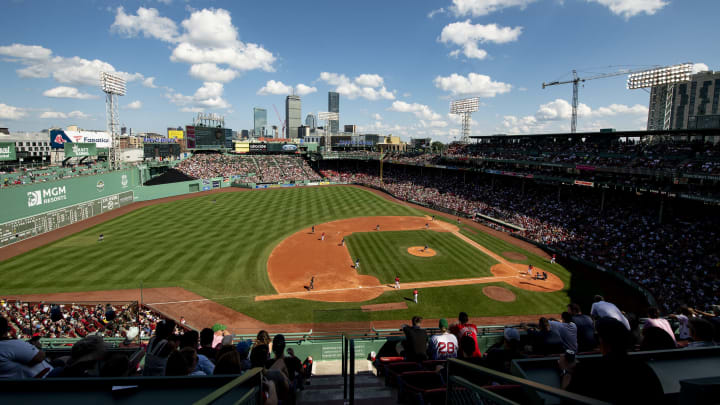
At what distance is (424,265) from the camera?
30.8 m

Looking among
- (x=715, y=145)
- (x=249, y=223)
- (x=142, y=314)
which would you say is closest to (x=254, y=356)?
(x=142, y=314)

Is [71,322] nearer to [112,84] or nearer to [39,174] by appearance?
[39,174]

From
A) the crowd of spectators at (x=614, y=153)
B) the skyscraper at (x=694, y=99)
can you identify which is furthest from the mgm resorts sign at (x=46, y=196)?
the skyscraper at (x=694, y=99)

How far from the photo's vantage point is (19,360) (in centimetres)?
451

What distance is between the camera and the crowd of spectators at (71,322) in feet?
54.6

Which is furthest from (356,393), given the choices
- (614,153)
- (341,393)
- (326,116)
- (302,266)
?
(326,116)

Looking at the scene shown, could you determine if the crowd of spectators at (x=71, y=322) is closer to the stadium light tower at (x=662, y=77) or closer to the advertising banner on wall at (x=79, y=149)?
the advertising banner on wall at (x=79, y=149)

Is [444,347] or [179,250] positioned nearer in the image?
[444,347]

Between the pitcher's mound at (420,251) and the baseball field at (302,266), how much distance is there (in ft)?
0.33

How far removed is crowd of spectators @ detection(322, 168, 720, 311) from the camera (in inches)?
958

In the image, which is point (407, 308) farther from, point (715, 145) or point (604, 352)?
point (715, 145)

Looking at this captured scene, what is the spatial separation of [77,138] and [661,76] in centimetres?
8428

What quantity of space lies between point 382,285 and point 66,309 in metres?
Result: 20.2

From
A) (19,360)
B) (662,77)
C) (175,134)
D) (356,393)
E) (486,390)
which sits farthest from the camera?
(175,134)
